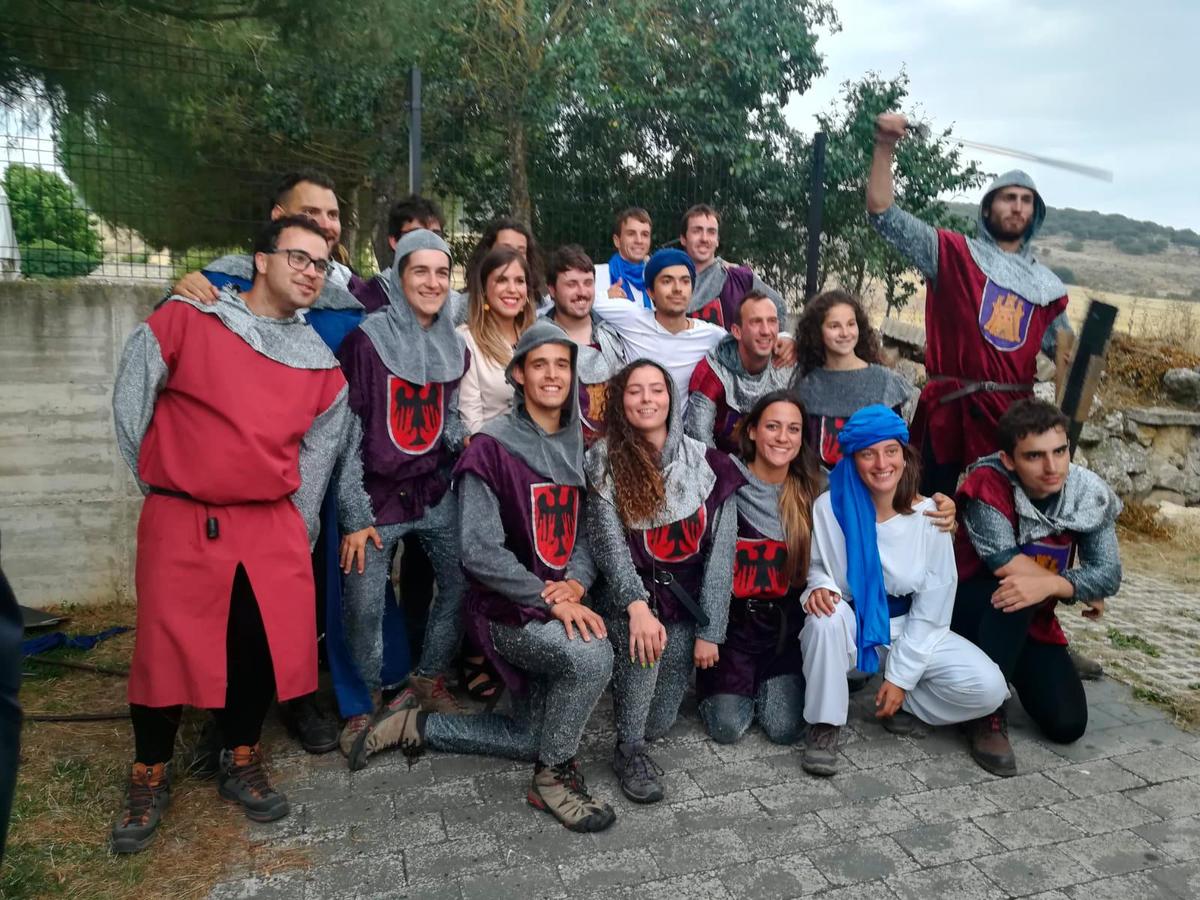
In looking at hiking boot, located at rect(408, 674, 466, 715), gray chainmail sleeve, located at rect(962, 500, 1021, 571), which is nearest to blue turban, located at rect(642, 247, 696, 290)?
gray chainmail sleeve, located at rect(962, 500, 1021, 571)

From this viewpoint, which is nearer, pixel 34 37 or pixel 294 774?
pixel 294 774

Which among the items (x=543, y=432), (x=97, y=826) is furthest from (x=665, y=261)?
(x=97, y=826)

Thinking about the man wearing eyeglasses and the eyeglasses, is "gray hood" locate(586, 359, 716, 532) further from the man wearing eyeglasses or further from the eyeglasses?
the eyeglasses

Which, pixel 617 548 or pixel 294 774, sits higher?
pixel 617 548

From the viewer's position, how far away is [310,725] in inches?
142

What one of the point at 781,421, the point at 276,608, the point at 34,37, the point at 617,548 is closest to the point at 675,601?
the point at 617,548

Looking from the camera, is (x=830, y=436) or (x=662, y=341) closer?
(x=830, y=436)

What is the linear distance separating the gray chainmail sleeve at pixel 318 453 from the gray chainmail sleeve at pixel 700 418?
1.47 meters

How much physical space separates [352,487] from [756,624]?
1.67 metres

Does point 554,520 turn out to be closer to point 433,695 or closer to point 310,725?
point 433,695

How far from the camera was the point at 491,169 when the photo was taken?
6094 millimetres

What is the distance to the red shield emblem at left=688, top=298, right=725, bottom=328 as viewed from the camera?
4.85 meters

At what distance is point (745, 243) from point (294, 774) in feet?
16.0

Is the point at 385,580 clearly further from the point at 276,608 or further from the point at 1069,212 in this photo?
the point at 1069,212
